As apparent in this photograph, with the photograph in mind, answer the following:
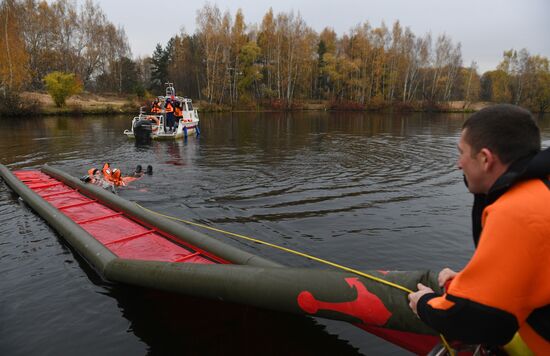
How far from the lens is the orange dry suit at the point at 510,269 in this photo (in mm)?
1543

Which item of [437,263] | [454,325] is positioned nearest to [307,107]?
[437,263]

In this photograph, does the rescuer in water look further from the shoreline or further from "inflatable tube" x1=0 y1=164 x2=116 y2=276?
the shoreline

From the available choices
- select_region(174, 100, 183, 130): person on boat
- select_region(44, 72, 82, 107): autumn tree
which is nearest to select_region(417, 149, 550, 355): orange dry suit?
select_region(174, 100, 183, 130): person on boat

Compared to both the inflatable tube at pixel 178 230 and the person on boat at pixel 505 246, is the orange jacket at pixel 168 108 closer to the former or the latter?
the inflatable tube at pixel 178 230

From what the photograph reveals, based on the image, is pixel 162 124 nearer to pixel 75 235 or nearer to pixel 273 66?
pixel 75 235

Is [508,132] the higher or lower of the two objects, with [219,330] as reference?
higher

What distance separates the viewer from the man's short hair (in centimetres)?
180

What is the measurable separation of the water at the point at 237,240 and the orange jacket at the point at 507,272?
285 centimetres

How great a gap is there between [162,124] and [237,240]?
1760 cm

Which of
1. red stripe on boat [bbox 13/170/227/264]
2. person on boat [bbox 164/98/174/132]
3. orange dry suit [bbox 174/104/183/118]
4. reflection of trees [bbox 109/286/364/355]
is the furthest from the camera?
orange dry suit [bbox 174/104/183/118]

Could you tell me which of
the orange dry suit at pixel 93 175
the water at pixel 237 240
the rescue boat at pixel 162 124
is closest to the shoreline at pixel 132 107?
the rescue boat at pixel 162 124

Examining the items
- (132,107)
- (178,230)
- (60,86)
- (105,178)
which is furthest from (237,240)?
(132,107)

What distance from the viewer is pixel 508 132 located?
1.80 meters

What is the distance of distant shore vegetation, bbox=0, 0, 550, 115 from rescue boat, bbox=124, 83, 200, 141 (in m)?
30.3
